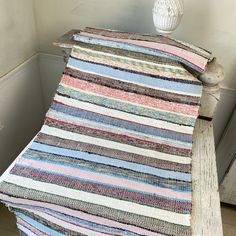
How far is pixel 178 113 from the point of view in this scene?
3.16 ft

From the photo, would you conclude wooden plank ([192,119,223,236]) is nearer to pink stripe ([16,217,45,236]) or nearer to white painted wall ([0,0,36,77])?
pink stripe ([16,217,45,236])

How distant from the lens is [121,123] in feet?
3.24

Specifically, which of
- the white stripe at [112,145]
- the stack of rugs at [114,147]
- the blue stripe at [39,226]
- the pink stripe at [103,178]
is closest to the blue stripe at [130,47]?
the stack of rugs at [114,147]

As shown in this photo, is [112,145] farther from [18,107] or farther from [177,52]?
[18,107]

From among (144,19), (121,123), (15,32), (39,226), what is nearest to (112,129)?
(121,123)

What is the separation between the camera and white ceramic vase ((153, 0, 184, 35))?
0.96 meters

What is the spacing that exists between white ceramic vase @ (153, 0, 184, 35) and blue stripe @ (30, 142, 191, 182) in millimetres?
568

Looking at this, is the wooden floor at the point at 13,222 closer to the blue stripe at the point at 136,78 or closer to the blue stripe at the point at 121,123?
the blue stripe at the point at 121,123

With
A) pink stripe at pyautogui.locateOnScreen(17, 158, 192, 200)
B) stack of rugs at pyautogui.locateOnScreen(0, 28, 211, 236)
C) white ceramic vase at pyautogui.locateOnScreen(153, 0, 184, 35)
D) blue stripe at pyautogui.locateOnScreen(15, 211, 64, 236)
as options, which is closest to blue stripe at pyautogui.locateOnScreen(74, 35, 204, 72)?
stack of rugs at pyautogui.locateOnScreen(0, 28, 211, 236)

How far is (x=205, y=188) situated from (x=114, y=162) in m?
0.31

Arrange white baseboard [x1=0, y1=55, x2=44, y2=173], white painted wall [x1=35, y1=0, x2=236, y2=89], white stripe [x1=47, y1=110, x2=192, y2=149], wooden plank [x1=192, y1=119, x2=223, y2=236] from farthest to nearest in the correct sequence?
white baseboard [x1=0, y1=55, x2=44, y2=173]
white painted wall [x1=35, y1=0, x2=236, y2=89]
white stripe [x1=47, y1=110, x2=192, y2=149]
wooden plank [x1=192, y1=119, x2=223, y2=236]

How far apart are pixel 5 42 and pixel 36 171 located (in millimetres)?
681

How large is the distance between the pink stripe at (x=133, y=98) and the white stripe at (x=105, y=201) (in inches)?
15.3

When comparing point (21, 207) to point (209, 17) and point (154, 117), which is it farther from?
point (209, 17)
